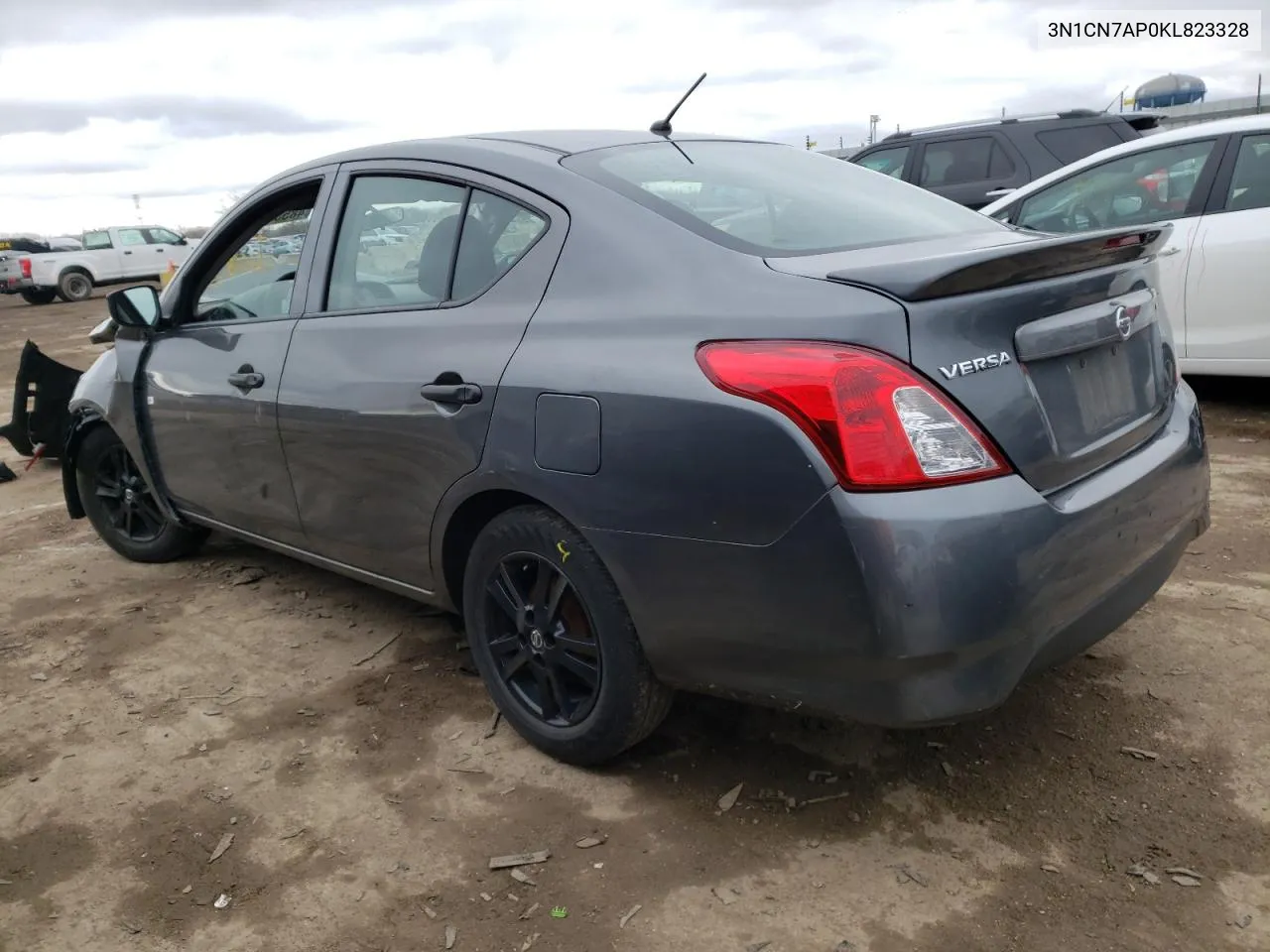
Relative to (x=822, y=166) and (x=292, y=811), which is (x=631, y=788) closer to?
(x=292, y=811)

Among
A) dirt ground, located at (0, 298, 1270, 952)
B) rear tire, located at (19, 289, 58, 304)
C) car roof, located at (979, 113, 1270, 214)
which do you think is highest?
car roof, located at (979, 113, 1270, 214)

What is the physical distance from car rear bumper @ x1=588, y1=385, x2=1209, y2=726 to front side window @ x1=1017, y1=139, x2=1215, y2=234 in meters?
3.95

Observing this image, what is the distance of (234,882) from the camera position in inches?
93.7

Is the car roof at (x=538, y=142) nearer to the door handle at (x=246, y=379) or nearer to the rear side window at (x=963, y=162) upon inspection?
the door handle at (x=246, y=379)

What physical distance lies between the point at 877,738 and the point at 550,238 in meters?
1.57

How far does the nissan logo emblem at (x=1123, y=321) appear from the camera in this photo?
2.36 m

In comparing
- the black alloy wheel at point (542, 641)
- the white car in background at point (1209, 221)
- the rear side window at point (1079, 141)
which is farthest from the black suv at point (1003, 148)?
the black alloy wheel at point (542, 641)

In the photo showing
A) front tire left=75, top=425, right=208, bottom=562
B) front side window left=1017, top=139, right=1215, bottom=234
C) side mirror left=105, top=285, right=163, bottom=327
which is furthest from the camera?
front side window left=1017, top=139, right=1215, bottom=234

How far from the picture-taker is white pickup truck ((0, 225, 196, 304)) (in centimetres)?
2333

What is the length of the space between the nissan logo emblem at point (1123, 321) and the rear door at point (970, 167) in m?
7.14

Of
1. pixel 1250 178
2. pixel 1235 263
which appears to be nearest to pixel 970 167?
pixel 1250 178

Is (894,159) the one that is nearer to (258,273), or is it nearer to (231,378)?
(258,273)

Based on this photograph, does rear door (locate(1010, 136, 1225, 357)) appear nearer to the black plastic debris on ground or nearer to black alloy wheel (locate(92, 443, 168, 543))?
black alloy wheel (locate(92, 443, 168, 543))

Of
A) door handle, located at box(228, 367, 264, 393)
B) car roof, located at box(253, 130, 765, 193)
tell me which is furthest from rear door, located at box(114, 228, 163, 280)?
car roof, located at box(253, 130, 765, 193)
